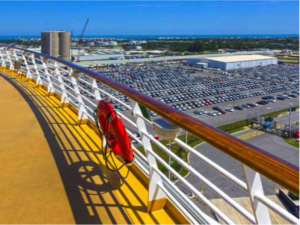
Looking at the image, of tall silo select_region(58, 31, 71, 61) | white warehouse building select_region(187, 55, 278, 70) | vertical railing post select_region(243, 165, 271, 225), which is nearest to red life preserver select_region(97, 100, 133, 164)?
vertical railing post select_region(243, 165, 271, 225)

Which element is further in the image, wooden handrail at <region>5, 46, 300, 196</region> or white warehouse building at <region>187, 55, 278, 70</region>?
white warehouse building at <region>187, 55, 278, 70</region>

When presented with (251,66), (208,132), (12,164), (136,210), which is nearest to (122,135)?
(136,210)

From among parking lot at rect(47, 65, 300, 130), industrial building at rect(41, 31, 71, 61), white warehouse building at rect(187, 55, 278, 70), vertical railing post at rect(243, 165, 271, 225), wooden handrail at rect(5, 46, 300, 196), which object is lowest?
parking lot at rect(47, 65, 300, 130)

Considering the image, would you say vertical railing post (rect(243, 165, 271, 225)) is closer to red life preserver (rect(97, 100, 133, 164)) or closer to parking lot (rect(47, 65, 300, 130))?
red life preserver (rect(97, 100, 133, 164))

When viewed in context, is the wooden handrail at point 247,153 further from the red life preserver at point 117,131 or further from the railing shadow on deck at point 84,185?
the railing shadow on deck at point 84,185

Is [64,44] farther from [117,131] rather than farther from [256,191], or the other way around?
[256,191]

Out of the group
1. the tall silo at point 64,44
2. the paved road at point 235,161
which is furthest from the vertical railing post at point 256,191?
the tall silo at point 64,44

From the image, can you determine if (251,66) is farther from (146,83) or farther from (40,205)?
(40,205)
